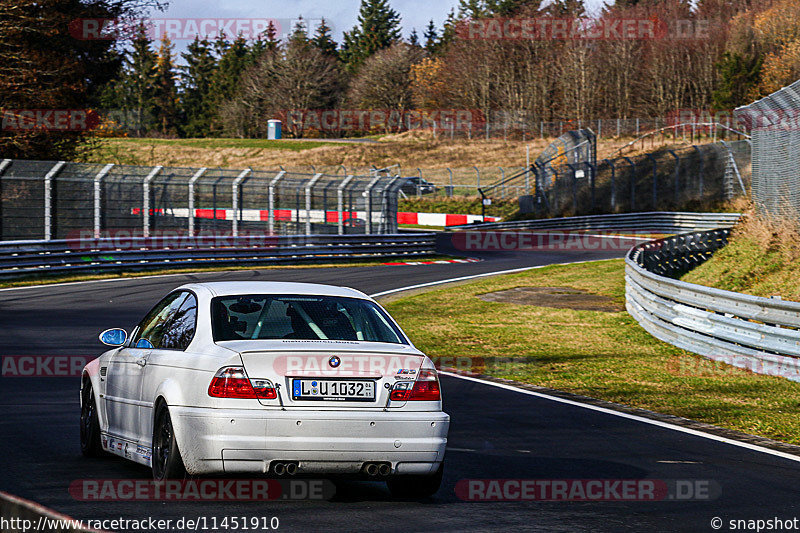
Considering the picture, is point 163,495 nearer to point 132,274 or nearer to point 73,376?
point 73,376

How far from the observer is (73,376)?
40.5 ft

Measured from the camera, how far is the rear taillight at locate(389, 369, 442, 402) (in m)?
6.36

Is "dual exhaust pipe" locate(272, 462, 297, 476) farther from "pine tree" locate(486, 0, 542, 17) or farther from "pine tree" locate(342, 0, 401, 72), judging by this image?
"pine tree" locate(342, 0, 401, 72)

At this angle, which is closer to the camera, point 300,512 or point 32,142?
point 300,512

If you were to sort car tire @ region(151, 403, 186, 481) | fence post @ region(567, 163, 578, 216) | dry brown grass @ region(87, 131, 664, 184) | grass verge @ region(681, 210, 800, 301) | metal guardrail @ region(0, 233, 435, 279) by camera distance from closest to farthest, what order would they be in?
1. car tire @ region(151, 403, 186, 481)
2. grass verge @ region(681, 210, 800, 301)
3. metal guardrail @ region(0, 233, 435, 279)
4. fence post @ region(567, 163, 578, 216)
5. dry brown grass @ region(87, 131, 664, 184)

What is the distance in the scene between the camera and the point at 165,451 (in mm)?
6516

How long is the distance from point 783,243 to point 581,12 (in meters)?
101

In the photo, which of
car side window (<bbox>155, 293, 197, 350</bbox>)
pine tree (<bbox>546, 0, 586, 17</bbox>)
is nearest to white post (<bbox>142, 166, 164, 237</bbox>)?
car side window (<bbox>155, 293, 197, 350</bbox>)

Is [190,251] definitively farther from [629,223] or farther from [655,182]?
[655,182]

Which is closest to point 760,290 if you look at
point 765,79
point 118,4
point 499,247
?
point 499,247

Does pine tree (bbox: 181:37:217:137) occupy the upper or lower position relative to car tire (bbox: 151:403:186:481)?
upper

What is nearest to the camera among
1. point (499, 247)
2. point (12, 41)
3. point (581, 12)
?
point (12, 41)

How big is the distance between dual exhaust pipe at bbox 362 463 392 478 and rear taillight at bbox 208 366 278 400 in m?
0.69

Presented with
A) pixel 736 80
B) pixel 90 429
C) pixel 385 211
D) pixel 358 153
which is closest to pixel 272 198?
pixel 385 211
